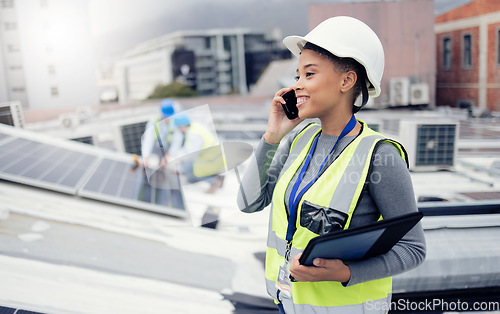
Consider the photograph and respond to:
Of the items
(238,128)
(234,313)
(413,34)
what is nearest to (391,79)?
(413,34)

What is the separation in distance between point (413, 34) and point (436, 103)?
936 mm

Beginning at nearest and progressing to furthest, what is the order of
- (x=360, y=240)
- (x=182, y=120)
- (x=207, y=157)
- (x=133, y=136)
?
(x=360, y=240)
(x=207, y=157)
(x=182, y=120)
(x=133, y=136)

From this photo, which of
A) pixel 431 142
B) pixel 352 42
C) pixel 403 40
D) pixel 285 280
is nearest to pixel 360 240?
pixel 285 280

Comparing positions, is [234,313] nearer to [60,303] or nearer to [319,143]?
[60,303]

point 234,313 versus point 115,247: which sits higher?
point 115,247

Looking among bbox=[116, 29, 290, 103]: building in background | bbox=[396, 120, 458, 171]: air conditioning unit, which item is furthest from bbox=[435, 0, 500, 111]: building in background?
bbox=[116, 29, 290, 103]: building in background

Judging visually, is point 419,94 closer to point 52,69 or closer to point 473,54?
point 473,54

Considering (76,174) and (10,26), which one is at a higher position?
(10,26)

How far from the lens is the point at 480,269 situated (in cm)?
179

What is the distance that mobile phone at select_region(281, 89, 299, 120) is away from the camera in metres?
0.80

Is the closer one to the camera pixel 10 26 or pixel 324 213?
pixel 324 213

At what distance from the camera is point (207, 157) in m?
1.26

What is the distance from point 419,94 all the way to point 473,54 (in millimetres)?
1583

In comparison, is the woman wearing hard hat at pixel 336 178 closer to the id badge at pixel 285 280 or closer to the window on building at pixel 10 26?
the id badge at pixel 285 280
